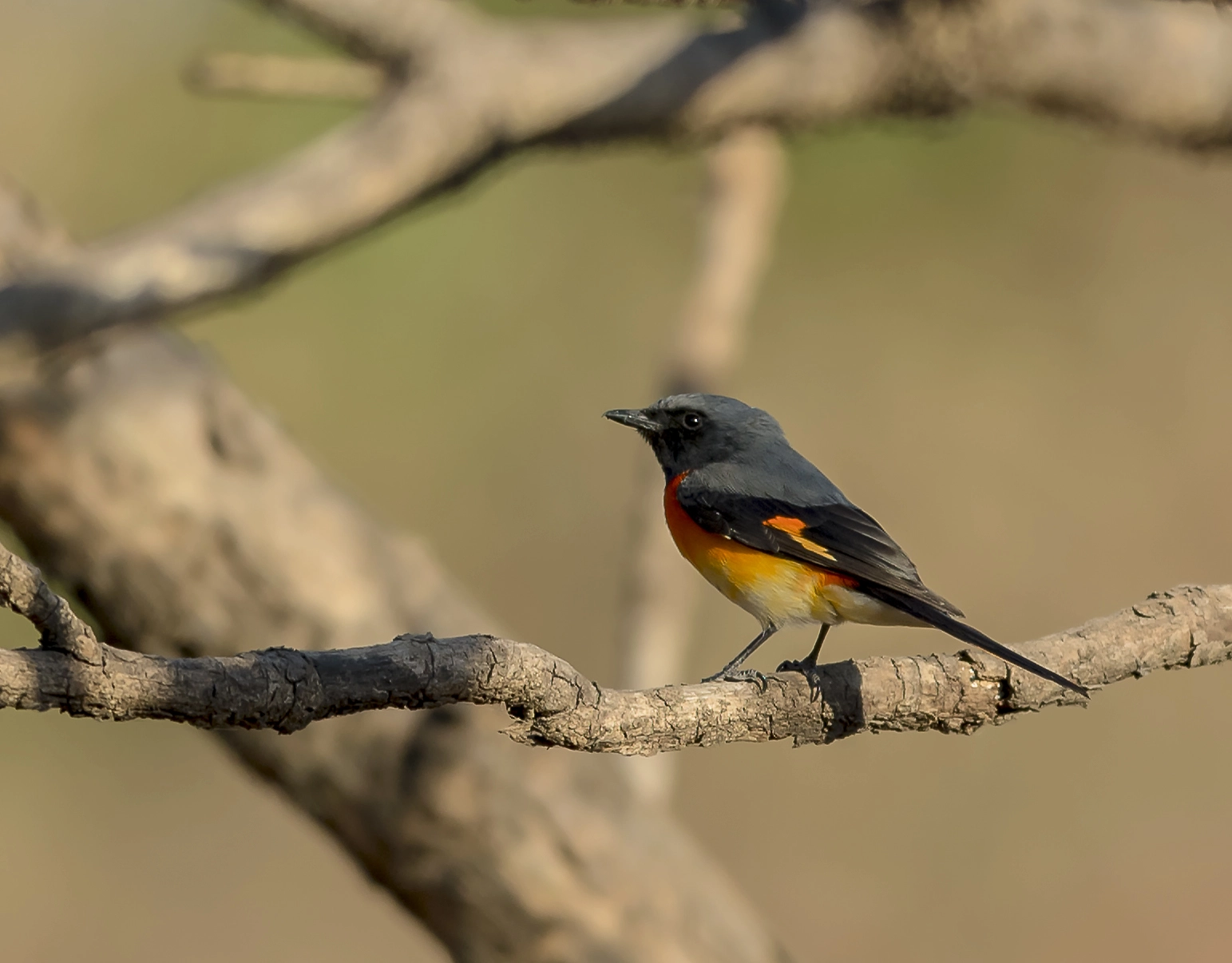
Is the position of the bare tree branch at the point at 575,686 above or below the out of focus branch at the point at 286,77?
below

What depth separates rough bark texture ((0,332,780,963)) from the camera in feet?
15.0

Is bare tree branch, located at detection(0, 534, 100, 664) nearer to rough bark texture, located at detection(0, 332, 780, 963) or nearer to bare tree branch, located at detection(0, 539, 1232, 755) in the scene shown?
bare tree branch, located at detection(0, 539, 1232, 755)

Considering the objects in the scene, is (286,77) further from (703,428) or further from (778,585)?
(778,585)

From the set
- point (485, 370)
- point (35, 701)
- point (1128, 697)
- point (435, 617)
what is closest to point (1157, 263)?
point (1128, 697)

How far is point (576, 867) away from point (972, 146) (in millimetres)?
7673

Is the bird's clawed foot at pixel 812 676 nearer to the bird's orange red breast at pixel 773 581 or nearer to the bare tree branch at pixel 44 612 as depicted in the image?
the bird's orange red breast at pixel 773 581

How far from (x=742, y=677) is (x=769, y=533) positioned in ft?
2.47

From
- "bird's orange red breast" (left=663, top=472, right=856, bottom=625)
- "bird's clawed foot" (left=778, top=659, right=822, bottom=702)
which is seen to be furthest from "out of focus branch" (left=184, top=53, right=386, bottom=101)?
"bird's clawed foot" (left=778, top=659, right=822, bottom=702)

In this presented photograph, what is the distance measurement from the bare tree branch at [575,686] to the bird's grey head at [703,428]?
49.2 inches

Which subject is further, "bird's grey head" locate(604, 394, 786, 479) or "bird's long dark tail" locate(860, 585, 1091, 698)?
"bird's grey head" locate(604, 394, 786, 479)

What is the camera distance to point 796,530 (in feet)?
12.4

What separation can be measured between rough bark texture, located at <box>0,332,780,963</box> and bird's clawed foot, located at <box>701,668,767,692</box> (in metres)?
1.42

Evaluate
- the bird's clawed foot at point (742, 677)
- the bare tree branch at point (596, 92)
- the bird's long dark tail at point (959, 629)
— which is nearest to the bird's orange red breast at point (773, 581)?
the bird's long dark tail at point (959, 629)

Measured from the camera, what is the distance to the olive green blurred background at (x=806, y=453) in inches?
327
